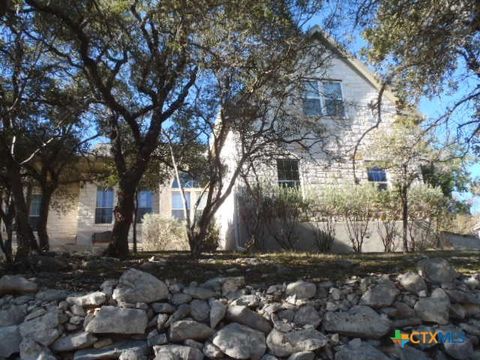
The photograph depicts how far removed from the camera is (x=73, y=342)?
4.25 meters

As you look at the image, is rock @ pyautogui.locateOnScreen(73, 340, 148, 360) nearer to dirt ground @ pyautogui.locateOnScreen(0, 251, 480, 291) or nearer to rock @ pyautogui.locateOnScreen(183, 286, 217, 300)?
rock @ pyautogui.locateOnScreen(183, 286, 217, 300)

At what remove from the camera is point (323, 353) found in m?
4.26

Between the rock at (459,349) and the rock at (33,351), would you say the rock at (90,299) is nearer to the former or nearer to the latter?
the rock at (33,351)

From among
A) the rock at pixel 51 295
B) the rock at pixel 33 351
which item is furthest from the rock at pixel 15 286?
the rock at pixel 33 351

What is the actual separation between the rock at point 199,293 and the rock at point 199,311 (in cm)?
11

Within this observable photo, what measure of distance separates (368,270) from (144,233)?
9.68 metres

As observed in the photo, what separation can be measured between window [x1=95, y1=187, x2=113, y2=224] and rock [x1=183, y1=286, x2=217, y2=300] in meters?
12.6

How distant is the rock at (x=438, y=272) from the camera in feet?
17.2

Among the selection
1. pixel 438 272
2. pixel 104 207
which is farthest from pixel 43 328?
pixel 104 207

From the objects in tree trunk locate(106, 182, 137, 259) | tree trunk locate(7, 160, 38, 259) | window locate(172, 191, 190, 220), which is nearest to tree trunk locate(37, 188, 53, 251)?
tree trunk locate(106, 182, 137, 259)

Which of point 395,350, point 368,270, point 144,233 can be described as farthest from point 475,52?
point 144,233

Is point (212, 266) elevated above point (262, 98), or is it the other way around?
point (262, 98)

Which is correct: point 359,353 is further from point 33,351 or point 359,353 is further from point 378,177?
point 378,177

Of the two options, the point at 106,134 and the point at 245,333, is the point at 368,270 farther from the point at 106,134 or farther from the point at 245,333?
the point at 106,134
